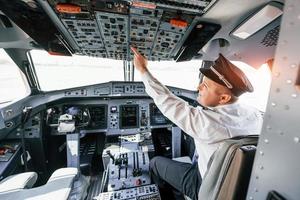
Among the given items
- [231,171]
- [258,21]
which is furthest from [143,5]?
[231,171]

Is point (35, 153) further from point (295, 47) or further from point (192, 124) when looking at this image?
point (295, 47)

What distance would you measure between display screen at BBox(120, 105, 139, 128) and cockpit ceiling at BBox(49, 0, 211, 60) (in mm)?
1487

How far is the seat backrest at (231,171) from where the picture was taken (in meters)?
0.89

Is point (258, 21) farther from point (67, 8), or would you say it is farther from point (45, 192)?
point (45, 192)

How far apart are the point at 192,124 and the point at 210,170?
1.01 feet

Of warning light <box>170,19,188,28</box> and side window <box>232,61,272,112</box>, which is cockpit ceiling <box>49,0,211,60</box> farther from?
side window <box>232,61,272,112</box>

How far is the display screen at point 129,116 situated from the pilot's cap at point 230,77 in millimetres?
2237

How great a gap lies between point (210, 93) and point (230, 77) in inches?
6.8

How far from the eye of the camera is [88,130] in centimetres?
328

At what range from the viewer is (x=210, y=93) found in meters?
1.38

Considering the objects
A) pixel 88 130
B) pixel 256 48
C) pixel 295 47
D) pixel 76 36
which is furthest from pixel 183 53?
pixel 88 130

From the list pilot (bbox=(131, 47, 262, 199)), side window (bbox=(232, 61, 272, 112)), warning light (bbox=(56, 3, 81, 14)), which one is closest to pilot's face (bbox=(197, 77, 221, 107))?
pilot (bbox=(131, 47, 262, 199))

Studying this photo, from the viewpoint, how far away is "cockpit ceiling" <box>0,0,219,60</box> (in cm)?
118

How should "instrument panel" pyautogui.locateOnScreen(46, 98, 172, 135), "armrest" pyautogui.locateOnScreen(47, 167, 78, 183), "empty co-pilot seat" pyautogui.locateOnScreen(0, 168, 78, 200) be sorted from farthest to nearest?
"instrument panel" pyautogui.locateOnScreen(46, 98, 172, 135) < "armrest" pyautogui.locateOnScreen(47, 167, 78, 183) < "empty co-pilot seat" pyautogui.locateOnScreen(0, 168, 78, 200)
